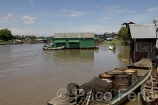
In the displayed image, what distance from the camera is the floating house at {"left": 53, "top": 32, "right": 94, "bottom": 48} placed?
156 feet

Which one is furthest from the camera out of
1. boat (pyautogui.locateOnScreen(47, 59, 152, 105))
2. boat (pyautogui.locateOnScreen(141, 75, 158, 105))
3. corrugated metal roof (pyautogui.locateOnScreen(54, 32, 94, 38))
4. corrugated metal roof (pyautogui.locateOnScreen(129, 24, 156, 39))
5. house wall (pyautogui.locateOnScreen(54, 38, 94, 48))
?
corrugated metal roof (pyautogui.locateOnScreen(54, 32, 94, 38))

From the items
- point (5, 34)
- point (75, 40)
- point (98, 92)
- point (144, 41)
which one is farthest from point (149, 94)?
point (5, 34)

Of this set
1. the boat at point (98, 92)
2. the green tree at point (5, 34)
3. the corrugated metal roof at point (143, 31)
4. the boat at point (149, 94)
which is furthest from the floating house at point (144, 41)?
the green tree at point (5, 34)

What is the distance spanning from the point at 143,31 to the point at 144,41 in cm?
117

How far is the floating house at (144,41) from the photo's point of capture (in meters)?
19.6

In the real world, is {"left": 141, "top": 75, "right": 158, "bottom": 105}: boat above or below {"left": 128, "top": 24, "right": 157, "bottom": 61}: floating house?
below

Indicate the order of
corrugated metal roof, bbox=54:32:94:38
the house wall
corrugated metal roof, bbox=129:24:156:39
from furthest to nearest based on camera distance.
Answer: corrugated metal roof, bbox=54:32:94:38 < the house wall < corrugated metal roof, bbox=129:24:156:39

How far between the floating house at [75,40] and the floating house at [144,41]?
2695 centimetres

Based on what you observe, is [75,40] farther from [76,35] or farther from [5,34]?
[5,34]

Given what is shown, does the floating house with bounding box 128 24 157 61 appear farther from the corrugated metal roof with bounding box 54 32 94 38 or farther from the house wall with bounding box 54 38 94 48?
the corrugated metal roof with bounding box 54 32 94 38

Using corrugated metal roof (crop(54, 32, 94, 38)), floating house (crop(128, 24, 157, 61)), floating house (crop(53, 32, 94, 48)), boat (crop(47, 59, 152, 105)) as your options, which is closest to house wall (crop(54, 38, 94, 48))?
floating house (crop(53, 32, 94, 48))

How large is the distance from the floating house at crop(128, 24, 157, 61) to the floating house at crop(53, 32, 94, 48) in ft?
88.4

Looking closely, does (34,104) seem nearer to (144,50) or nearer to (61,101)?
(61,101)

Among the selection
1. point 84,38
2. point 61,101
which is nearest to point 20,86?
point 61,101
